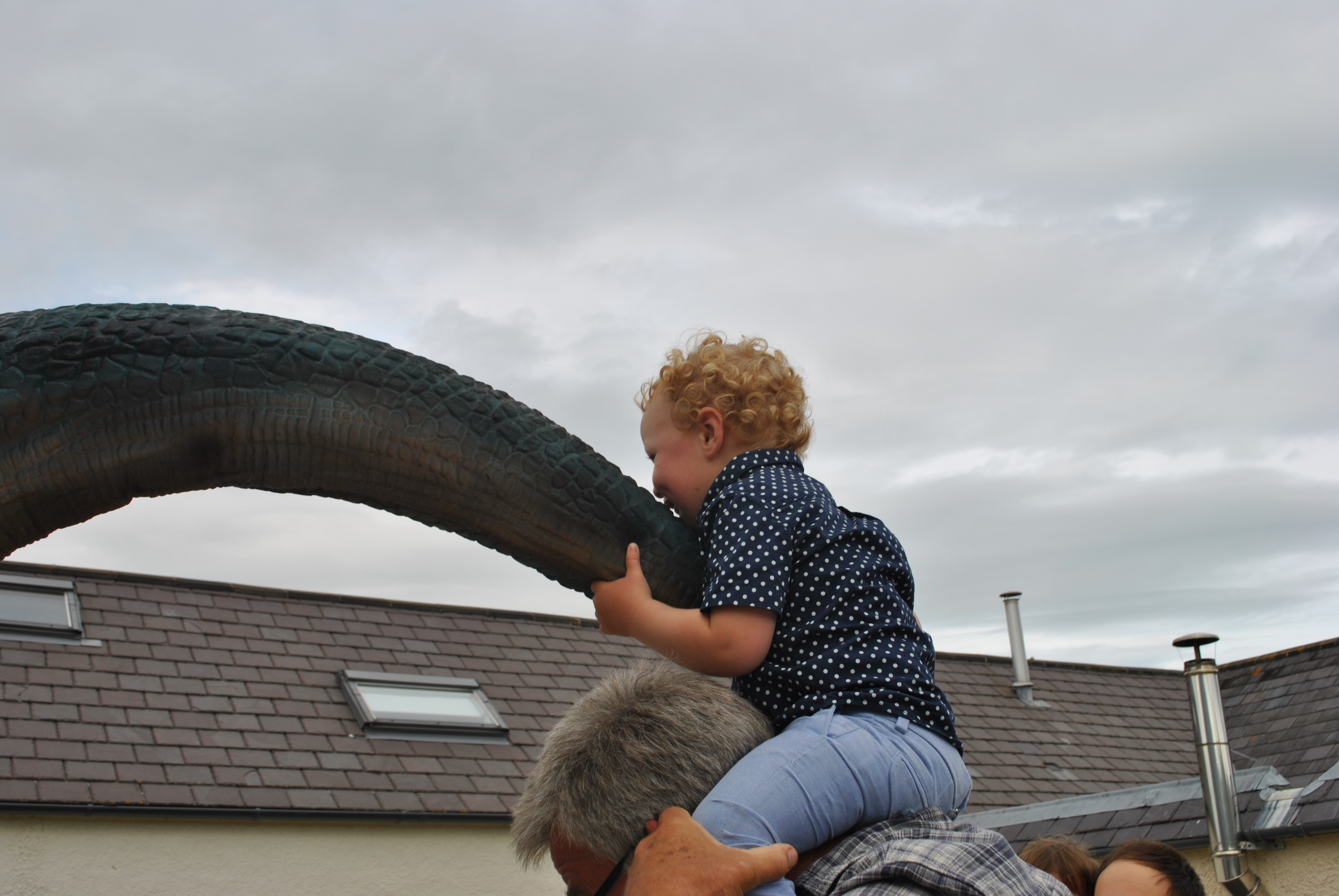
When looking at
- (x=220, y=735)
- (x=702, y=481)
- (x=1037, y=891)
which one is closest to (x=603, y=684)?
(x=702, y=481)

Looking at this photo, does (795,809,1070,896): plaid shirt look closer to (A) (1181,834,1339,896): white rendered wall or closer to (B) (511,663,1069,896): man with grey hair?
(B) (511,663,1069,896): man with grey hair

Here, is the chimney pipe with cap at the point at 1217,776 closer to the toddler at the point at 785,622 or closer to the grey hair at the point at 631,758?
the toddler at the point at 785,622

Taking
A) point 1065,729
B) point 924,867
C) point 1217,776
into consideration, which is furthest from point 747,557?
point 1065,729

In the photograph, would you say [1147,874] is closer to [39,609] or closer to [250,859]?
[250,859]

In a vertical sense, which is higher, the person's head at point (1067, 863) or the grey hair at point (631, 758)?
the grey hair at point (631, 758)

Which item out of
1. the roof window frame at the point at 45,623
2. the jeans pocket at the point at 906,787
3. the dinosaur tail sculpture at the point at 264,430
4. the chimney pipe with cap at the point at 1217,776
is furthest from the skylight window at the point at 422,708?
the dinosaur tail sculpture at the point at 264,430

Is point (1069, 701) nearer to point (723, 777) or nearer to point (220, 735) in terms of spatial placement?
point (220, 735)

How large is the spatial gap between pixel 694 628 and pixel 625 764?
0.81 ft

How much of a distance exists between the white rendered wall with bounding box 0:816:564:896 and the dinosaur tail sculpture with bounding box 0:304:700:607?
316 inches

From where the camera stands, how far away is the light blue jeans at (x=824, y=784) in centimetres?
170

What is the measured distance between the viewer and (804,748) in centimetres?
177

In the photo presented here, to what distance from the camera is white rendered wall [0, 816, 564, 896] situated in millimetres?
8102

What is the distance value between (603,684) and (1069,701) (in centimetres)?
1492

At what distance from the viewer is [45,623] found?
9.91m
